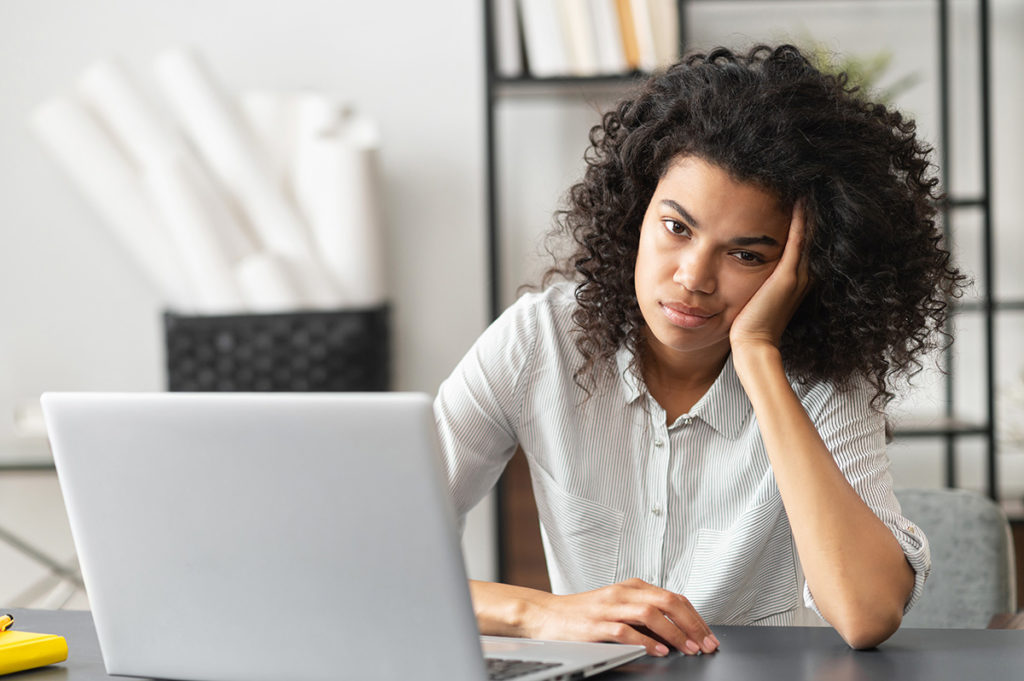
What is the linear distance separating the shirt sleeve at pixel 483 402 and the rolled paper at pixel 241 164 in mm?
1135

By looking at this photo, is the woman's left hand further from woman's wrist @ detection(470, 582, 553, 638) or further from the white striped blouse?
woman's wrist @ detection(470, 582, 553, 638)

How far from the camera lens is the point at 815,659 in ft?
2.89

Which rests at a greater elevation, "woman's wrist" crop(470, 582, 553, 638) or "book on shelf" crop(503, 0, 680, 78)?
"book on shelf" crop(503, 0, 680, 78)

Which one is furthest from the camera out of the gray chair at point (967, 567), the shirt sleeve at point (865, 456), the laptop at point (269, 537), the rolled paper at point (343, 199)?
the rolled paper at point (343, 199)

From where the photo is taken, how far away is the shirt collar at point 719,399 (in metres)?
1.34

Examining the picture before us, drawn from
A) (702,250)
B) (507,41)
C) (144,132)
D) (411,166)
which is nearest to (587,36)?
(507,41)

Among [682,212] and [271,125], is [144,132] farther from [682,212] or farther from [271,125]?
[682,212]

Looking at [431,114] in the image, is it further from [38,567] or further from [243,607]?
[243,607]

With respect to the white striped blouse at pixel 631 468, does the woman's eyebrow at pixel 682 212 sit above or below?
above

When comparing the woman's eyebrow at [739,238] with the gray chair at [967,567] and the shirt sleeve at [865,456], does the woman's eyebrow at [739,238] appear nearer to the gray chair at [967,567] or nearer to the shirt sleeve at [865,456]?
the shirt sleeve at [865,456]

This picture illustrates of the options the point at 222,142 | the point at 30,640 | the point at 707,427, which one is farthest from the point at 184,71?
the point at 30,640

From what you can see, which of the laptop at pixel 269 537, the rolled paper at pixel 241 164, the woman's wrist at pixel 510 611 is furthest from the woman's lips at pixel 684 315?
the rolled paper at pixel 241 164

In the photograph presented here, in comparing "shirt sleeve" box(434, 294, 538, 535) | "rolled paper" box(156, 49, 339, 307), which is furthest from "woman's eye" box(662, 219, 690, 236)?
"rolled paper" box(156, 49, 339, 307)

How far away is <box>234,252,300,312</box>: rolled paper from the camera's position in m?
2.36
